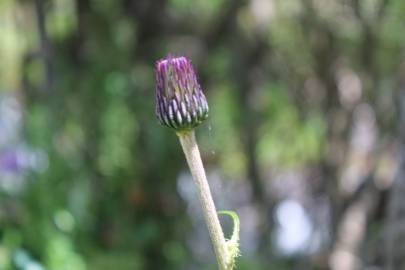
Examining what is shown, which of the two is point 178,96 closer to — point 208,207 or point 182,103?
point 182,103

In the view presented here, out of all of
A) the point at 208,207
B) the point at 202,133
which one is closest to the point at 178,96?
the point at 208,207

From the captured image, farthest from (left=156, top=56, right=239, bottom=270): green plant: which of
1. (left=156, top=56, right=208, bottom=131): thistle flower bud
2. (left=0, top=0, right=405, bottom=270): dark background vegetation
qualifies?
(left=0, top=0, right=405, bottom=270): dark background vegetation

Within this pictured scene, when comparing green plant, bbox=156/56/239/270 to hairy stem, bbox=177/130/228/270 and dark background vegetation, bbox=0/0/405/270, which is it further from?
dark background vegetation, bbox=0/0/405/270

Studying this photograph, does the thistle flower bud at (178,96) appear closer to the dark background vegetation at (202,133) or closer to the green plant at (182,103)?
the green plant at (182,103)

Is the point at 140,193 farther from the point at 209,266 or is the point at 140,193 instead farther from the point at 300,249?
the point at 300,249

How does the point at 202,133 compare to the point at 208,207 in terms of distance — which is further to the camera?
the point at 202,133
